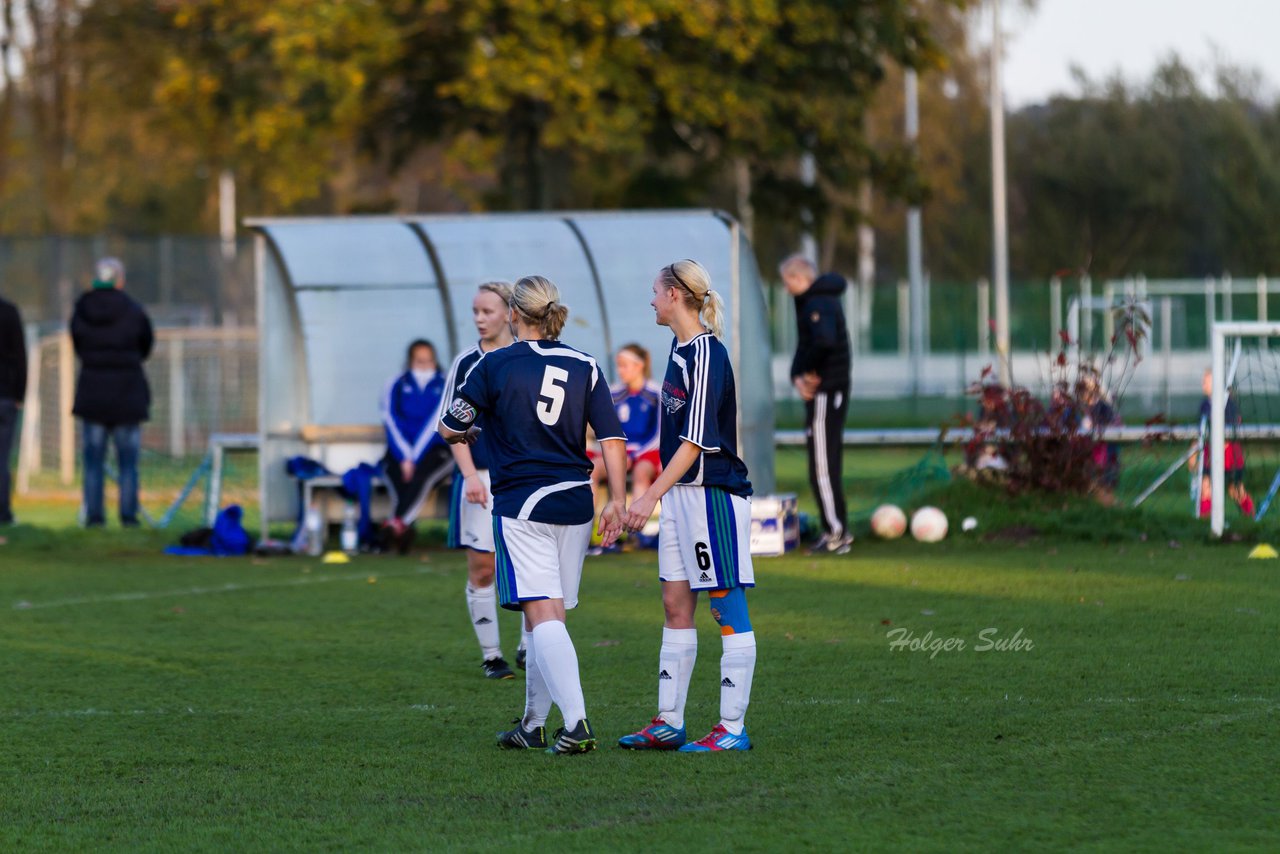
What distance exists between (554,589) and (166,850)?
1705 mm

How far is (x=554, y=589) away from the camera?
6.37 m

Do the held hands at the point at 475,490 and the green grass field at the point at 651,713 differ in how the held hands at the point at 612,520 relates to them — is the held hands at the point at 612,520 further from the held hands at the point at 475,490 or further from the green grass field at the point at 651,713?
the held hands at the point at 475,490

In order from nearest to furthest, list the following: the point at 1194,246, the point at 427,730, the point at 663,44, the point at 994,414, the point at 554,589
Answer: the point at 554,589 → the point at 427,730 → the point at 994,414 → the point at 663,44 → the point at 1194,246

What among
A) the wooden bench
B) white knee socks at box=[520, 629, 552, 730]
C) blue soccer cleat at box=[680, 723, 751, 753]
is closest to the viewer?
blue soccer cleat at box=[680, 723, 751, 753]

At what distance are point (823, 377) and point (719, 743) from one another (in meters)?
6.69

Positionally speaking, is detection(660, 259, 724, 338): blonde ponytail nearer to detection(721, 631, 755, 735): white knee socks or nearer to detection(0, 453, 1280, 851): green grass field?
detection(721, 631, 755, 735): white knee socks

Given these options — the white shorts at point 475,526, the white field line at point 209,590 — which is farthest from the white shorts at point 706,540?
the white field line at point 209,590

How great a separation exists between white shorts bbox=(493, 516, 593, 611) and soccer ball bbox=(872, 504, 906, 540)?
7525 millimetres

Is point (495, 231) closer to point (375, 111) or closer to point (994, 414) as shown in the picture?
point (994, 414)

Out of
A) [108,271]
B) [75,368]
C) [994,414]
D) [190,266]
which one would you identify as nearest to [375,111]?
[190,266]

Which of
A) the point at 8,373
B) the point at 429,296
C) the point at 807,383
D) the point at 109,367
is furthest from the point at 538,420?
the point at 8,373

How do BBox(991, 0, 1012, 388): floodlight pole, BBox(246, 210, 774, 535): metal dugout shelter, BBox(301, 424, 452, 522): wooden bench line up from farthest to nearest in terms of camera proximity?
BBox(991, 0, 1012, 388): floodlight pole → BBox(246, 210, 774, 535): metal dugout shelter → BBox(301, 424, 452, 522): wooden bench

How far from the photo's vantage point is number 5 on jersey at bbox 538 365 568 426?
20.7 ft

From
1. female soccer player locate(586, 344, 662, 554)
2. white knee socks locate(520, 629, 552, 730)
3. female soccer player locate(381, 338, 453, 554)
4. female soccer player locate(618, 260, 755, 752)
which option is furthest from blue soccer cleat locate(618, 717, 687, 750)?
female soccer player locate(381, 338, 453, 554)
